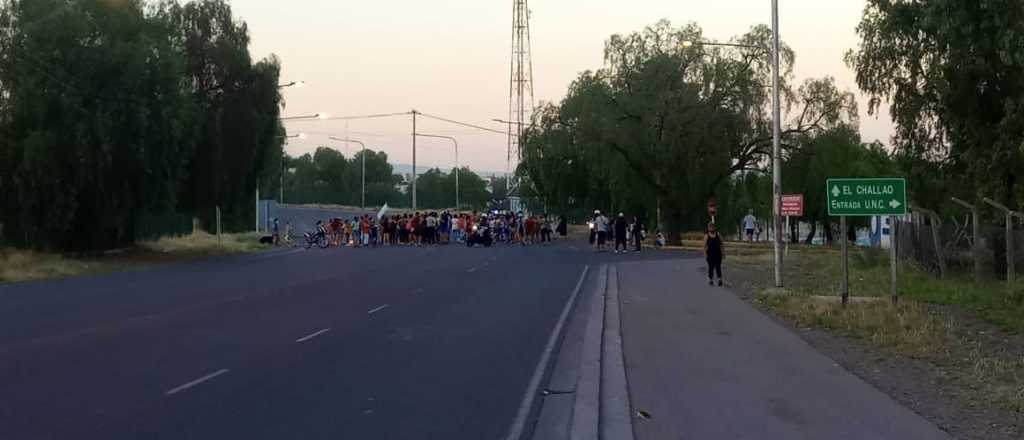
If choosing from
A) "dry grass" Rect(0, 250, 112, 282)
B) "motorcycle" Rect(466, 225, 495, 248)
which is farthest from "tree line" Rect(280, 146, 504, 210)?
"dry grass" Rect(0, 250, 112, 282)

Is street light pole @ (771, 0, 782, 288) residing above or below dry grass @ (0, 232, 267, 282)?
above


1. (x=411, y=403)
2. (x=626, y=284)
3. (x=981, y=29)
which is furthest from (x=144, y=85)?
(x=411, y=403)

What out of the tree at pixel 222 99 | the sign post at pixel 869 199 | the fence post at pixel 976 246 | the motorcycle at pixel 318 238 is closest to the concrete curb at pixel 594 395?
the sign post at pixel 869 199

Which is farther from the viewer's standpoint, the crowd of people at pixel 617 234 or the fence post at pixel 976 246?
the crowd of people at pixel 617 234

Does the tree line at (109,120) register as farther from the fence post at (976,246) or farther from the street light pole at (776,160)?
the fence post at (976,246)

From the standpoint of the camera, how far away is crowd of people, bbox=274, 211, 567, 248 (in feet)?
180

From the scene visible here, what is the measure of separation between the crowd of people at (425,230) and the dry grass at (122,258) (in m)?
4.26

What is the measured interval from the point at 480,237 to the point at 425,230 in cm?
280

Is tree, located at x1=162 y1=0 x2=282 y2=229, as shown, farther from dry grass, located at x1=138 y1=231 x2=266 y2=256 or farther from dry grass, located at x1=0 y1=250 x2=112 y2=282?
dry grass, located at x1=0 y1=250 x2=112 y2=282

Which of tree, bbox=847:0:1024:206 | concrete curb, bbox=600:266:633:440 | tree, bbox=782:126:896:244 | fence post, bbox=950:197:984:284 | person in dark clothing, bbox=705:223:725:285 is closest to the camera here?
concrete curb, bbox=600:266:633:440

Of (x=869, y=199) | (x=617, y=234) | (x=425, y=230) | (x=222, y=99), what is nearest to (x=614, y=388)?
(x=869, y=199)

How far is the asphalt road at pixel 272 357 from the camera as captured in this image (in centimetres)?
920

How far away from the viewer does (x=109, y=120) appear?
3872cm

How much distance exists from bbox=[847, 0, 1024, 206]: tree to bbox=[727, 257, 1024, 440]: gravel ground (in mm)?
4548
